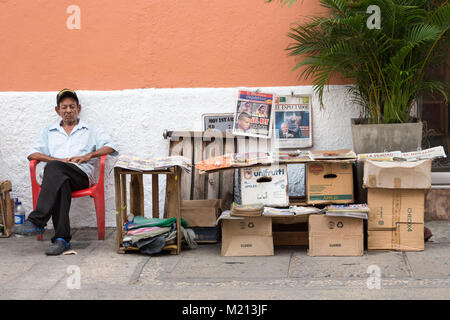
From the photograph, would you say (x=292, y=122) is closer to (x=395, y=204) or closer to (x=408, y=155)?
(x=408, y=155)

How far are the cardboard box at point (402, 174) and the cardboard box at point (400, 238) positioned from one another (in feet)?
1.06

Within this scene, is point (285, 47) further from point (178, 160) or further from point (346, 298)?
point (346, 298)

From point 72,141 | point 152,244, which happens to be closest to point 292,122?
point 152,244

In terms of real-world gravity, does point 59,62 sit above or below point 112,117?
above

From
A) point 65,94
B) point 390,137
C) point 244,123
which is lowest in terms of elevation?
point 390,137

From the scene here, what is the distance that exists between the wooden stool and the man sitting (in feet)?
1.49

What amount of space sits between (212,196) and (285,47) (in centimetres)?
154

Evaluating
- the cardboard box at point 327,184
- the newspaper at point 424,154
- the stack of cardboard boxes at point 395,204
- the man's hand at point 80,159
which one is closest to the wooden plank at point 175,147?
the man's hand at point 80,159

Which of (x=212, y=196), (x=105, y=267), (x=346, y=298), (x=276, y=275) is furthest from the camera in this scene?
(x=212, y=196)

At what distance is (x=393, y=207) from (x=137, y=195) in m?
2.19

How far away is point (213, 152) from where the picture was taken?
5691mm

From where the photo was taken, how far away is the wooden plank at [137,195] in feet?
17.7

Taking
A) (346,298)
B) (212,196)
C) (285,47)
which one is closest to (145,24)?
(285,47)

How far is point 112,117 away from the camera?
19.3ft
